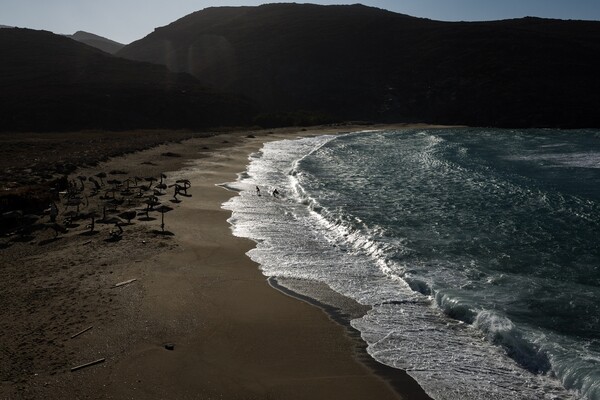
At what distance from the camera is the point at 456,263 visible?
1026 cm

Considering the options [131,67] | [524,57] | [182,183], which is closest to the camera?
[182,183]

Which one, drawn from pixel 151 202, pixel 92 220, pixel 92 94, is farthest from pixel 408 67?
pixel 92 220

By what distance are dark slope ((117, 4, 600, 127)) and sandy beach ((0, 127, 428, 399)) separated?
64.6m

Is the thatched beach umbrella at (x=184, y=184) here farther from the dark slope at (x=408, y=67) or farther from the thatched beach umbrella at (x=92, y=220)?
the dark slope at (x=408, y=67)

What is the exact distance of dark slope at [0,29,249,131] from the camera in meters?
50.1

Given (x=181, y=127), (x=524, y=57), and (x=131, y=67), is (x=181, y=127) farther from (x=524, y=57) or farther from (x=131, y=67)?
(x=524, y=57)

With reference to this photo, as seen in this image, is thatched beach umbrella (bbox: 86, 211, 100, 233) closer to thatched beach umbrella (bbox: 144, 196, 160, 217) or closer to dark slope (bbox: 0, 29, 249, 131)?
thatched beach umbrella (bbox: 144, 196, 160, 217)

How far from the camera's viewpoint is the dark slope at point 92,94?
50125mm

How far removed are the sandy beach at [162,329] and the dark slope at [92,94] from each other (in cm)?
4253

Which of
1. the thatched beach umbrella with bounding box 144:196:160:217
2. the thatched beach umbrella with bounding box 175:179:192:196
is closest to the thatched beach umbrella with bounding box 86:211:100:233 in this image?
the thatched beach umbrella with bounding box 144:196:160:217

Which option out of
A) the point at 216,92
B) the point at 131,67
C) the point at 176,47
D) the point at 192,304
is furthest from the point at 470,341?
the point at 176,47

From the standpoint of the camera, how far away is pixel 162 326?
276 inches

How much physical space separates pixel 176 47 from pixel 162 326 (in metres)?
117

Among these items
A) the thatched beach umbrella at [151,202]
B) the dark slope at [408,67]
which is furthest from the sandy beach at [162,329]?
the dark slope at [408,67]
